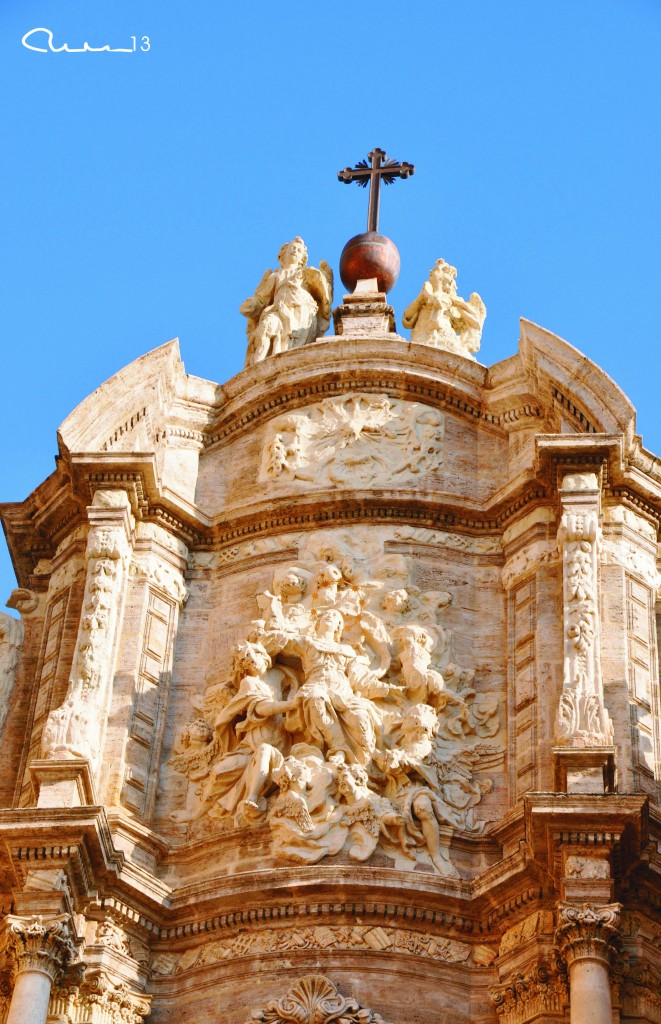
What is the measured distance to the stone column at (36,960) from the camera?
52.4 feet

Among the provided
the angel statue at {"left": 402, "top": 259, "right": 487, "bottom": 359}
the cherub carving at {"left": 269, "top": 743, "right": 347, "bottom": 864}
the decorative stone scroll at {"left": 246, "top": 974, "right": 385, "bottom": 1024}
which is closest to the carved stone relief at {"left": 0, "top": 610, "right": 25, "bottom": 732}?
the cherub carving at {"left": 269, "top": 743, "right": 347, "bottom": 864}

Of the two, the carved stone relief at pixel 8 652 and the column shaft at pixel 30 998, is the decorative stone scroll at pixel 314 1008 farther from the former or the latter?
the carved stone relief at pixel 8 652

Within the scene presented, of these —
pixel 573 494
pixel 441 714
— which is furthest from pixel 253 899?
pixel 573 494

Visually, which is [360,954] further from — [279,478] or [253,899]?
[279,478]

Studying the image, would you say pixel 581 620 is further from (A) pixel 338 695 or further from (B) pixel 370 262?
(B) pixel 370 262

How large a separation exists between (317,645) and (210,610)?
4.85ft

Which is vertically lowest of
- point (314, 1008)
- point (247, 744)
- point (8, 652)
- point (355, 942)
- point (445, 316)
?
point (314, 1008)

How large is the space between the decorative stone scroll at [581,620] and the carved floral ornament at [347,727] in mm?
994

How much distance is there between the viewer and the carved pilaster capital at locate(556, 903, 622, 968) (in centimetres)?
1569

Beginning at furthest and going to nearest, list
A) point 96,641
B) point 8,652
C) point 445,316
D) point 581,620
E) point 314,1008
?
point 445,316
point 8,652
point 96,641
point 581,620
point 314,1008

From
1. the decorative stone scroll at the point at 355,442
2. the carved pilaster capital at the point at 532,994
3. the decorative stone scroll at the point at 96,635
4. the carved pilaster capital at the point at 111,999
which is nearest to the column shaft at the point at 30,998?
the carved pilaster capital at the point at 111,999

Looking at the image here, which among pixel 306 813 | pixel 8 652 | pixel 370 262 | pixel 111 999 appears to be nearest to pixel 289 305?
pixel 370 262

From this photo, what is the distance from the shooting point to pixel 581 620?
698 inches

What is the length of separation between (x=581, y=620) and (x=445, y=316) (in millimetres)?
4685
